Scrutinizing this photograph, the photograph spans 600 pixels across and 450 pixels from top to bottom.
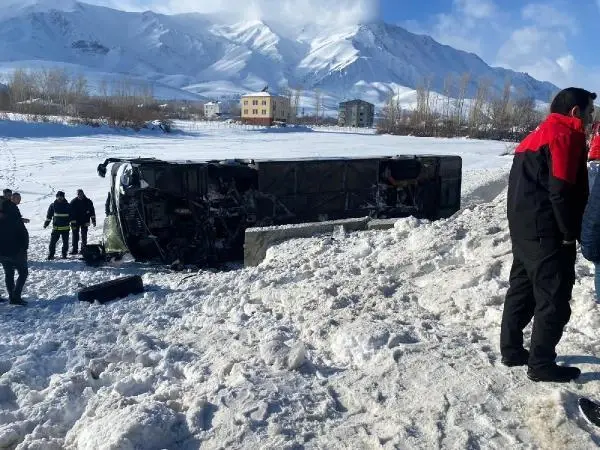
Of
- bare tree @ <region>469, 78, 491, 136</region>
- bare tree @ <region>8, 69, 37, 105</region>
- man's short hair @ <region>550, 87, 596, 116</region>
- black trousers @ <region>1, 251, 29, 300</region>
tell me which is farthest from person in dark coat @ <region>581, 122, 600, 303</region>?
bare tree @ <region>8, 69, 37, 105</region>

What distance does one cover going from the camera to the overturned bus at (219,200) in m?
9.79

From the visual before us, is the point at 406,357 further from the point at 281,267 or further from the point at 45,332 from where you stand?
the point at 45,332

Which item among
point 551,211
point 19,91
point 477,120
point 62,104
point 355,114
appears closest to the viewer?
point 551,211

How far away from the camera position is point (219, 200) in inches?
407

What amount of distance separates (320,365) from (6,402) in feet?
7.38

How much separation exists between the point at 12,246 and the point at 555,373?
21.6ft

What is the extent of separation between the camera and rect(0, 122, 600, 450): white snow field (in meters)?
3.04

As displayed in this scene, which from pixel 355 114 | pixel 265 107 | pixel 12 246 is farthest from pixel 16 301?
pixel 355 114

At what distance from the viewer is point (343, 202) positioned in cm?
1159

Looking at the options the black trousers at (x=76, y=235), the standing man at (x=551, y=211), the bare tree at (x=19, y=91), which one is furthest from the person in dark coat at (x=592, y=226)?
the bare tree at (x=19, y=91)

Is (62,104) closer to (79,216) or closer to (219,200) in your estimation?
(79,216)

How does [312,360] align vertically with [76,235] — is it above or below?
above

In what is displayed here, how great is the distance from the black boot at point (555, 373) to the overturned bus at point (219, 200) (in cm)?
761

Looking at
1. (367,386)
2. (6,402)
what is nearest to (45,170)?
(6,402)
